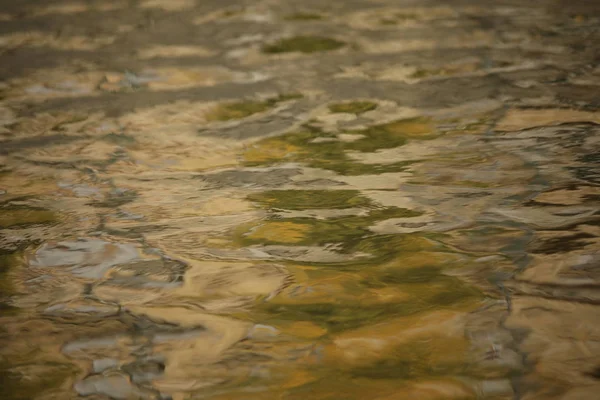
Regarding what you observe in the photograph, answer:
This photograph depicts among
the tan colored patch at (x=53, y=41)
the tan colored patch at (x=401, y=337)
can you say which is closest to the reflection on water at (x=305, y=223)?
the tan colored patch at (x=401, y=337)

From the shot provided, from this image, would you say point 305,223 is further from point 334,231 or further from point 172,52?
point 172,52

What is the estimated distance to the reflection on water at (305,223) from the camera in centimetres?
74

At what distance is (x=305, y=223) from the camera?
1.11m

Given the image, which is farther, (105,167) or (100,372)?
(105,167)

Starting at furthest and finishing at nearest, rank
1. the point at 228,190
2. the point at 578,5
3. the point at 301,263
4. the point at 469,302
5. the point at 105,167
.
Result: the point at 578,5
the point at 105,167
the point at 228,190
the point at 301,263
the point at 469,302

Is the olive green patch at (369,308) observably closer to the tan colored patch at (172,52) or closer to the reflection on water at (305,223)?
the reflection on water at (305,223)

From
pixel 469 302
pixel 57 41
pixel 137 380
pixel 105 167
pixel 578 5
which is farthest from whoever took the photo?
pixel 578 5

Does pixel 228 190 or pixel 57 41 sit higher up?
pixel 57 41

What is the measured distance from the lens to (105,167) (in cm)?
142

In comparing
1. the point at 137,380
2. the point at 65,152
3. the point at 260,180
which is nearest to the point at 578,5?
the point at 260,180

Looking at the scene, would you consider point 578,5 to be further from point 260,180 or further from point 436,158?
point 260,180

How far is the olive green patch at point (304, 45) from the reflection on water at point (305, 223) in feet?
0.19

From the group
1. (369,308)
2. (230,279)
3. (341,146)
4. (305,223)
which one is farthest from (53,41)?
(369,308)

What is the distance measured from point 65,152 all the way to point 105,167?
0.16 meters
